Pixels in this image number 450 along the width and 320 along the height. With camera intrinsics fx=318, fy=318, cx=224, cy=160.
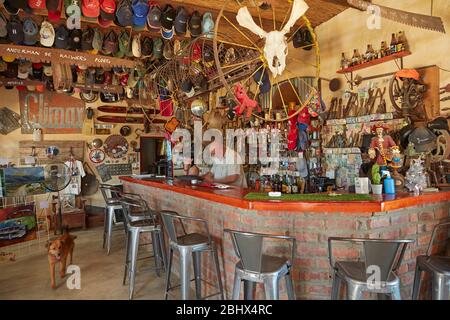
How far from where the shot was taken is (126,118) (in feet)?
26.2

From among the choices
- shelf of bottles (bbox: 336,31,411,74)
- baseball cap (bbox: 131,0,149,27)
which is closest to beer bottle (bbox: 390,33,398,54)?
shelf of bottles (bbox: 336,31,411,74)

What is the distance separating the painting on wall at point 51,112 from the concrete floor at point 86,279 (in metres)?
3.01

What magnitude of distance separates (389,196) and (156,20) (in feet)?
10.6

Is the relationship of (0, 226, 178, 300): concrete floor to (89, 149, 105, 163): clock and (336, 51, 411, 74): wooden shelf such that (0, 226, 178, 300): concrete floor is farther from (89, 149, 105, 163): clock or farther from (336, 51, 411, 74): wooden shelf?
(336, 51, 411, 74): wooden shelf

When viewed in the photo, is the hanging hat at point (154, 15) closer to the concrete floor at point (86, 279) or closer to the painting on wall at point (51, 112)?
the concrete floor at point (86, 279)

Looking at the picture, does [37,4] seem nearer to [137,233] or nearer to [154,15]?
[154,15]

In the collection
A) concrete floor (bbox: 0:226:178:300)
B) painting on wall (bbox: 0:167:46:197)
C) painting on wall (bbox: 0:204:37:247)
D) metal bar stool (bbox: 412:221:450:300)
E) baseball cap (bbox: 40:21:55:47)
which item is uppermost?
baseball cap (bbox: 40:21:55:47)

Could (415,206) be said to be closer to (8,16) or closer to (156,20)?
(156,20)

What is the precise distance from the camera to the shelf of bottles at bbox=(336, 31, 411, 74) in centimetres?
360

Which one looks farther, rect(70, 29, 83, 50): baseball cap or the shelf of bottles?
rect(70, 29, 83, 50): baseball cap

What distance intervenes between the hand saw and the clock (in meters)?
6.40

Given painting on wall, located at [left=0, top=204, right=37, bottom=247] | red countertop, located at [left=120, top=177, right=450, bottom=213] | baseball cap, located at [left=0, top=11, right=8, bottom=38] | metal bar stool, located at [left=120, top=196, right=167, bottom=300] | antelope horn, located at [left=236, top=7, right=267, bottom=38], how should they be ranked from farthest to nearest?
1. painting on wall, located at [left=0, top=204, right=37, bottom=247]
2. baseball cap, located at [left=0, top=11, right=8, bottom=38]
3. metal bar stool, located at [left=120, top=196, right=167, bottom=300]
4. antelope horn, located at [left=236, top=7, right=267, bottom=38]
5. red countertop, located at [left=120, top=177, right=450, bottom=213]

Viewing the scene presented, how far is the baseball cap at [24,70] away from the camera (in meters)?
5.80

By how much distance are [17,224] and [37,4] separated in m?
4.16
